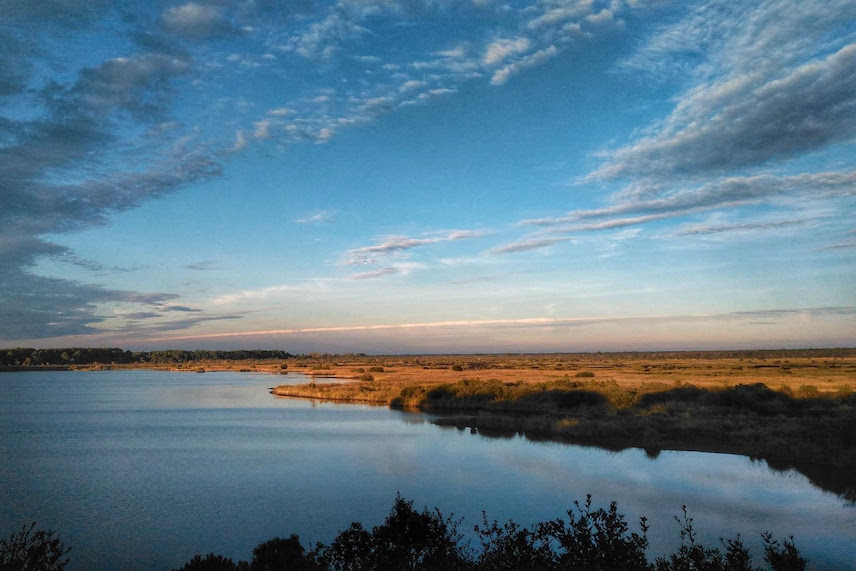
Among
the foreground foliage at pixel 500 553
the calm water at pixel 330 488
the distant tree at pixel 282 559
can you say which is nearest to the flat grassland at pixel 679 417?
the calm water at pixel 330 488

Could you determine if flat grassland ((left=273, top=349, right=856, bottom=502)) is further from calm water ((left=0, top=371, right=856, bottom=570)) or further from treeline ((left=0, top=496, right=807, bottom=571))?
treeline ((left=0, top=496, right=807, bottom=571))

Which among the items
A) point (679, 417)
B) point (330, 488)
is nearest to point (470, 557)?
point (330, 488)

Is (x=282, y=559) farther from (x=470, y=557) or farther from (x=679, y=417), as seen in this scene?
(x=679, y=417)

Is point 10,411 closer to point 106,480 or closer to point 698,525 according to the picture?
point 106,480

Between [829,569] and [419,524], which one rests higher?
[419,524]

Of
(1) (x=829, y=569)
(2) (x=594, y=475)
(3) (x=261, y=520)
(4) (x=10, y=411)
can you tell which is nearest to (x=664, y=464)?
(2) (x=594, y=475)

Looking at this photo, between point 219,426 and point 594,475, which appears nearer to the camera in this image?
point 594,475

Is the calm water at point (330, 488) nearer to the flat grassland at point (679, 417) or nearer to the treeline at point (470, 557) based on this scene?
the flat grassland at point (679, 417)
